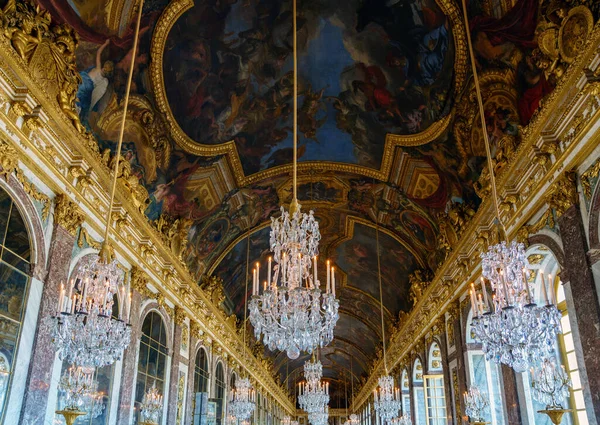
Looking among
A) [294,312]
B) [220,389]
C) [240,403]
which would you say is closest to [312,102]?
[294,312]

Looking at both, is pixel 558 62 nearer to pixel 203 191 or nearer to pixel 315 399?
pixel 203 191

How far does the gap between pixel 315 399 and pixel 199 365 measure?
4311mm

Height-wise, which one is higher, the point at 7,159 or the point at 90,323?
the point at 7,159

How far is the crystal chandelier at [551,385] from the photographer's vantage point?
552cm

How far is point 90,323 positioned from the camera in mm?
5988

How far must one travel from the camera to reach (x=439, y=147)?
40.6 ft

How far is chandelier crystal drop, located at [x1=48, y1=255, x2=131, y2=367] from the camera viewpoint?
19.4ft

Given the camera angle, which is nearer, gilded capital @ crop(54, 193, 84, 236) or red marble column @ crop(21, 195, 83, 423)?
red marble column @ crop(21, 195, 83, 423)

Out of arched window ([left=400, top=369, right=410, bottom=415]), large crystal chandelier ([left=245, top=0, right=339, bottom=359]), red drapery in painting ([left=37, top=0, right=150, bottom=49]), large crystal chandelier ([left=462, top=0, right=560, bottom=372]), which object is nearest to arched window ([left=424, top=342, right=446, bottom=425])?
arched window ([left=400, top=369, right=410, bottom=415])

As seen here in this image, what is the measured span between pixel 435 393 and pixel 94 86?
14.3 meters

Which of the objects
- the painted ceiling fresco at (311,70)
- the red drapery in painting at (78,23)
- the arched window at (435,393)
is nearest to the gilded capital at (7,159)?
the red drapery in painting at (78,23)

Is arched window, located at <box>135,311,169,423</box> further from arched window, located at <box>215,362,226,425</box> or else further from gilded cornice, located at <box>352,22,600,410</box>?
gilded cornice, located at <box>352,22,600,410</box>

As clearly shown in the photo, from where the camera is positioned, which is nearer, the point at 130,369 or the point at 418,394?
the point at 130,369

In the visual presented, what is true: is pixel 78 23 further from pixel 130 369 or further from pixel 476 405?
pixel 476 405
